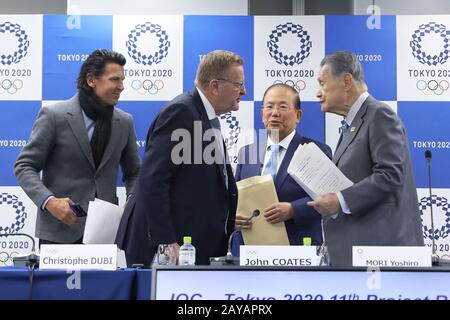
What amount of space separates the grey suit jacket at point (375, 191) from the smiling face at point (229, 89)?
60cm

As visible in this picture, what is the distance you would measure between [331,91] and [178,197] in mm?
1087

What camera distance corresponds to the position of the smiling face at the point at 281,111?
13.0ft

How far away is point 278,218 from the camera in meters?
3.43

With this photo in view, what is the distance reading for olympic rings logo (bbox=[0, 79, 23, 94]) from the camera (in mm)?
4996

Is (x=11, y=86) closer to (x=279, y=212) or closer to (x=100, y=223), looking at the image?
(x=100, y=223)

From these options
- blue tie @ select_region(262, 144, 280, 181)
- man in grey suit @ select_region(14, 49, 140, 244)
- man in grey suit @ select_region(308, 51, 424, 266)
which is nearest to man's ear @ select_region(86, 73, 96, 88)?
man in grey suit @ select_region(14, 49, 140, 244)

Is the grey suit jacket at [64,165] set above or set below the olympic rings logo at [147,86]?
below

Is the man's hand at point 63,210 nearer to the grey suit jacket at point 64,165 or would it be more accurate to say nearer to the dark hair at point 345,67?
the grey suit jacket at point 64,165

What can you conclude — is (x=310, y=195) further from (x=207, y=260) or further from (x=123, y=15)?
(x=123, y=15)

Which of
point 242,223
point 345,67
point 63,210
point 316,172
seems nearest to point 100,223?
point 63,210

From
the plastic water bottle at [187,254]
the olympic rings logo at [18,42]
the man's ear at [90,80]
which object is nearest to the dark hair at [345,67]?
the man's ear at [90,80]

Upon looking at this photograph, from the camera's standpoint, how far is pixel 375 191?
3256 mm
